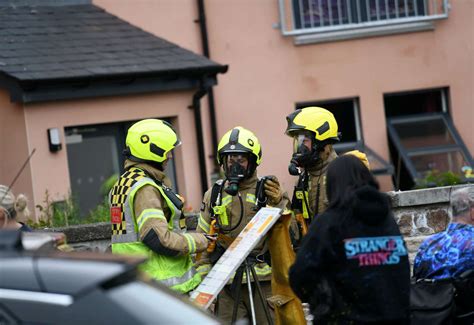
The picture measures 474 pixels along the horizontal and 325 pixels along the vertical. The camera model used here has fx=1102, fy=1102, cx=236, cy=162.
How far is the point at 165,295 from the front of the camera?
4574 millimetres

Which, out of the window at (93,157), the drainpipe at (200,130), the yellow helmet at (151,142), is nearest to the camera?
the yellow helmet at (151,142)

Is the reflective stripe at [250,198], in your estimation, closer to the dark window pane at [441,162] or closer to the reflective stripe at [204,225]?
the reflective stripe at [204,225]

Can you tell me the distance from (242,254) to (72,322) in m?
3.07

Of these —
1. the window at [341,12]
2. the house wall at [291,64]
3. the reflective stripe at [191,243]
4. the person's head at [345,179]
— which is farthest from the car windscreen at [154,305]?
the window at [341,12]

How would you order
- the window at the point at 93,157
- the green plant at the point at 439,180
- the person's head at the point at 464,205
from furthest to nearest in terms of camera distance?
the window at the point at 93,157, the green plant at the point at 439,180, the person's head at the point at 464,205

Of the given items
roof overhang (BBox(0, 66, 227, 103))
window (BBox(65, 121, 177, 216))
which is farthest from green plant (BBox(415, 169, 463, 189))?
window (BBox(65, 121, 177, 216))

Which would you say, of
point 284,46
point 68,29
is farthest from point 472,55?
point 68,29

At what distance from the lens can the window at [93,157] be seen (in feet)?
47.1

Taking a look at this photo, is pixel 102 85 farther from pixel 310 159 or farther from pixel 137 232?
pixel 137 232

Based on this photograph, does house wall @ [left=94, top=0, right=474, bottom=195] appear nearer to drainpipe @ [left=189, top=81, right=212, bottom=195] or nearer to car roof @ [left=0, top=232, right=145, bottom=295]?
drainpipe @ [left=189, top=81, right=212, bottom=195]

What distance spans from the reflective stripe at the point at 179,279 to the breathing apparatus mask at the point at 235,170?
71cm

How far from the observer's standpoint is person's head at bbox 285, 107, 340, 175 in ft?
26.5

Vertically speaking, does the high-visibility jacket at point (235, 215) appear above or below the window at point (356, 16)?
below

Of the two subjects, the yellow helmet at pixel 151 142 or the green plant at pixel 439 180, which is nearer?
the yellow helmet at pixel 151 142
